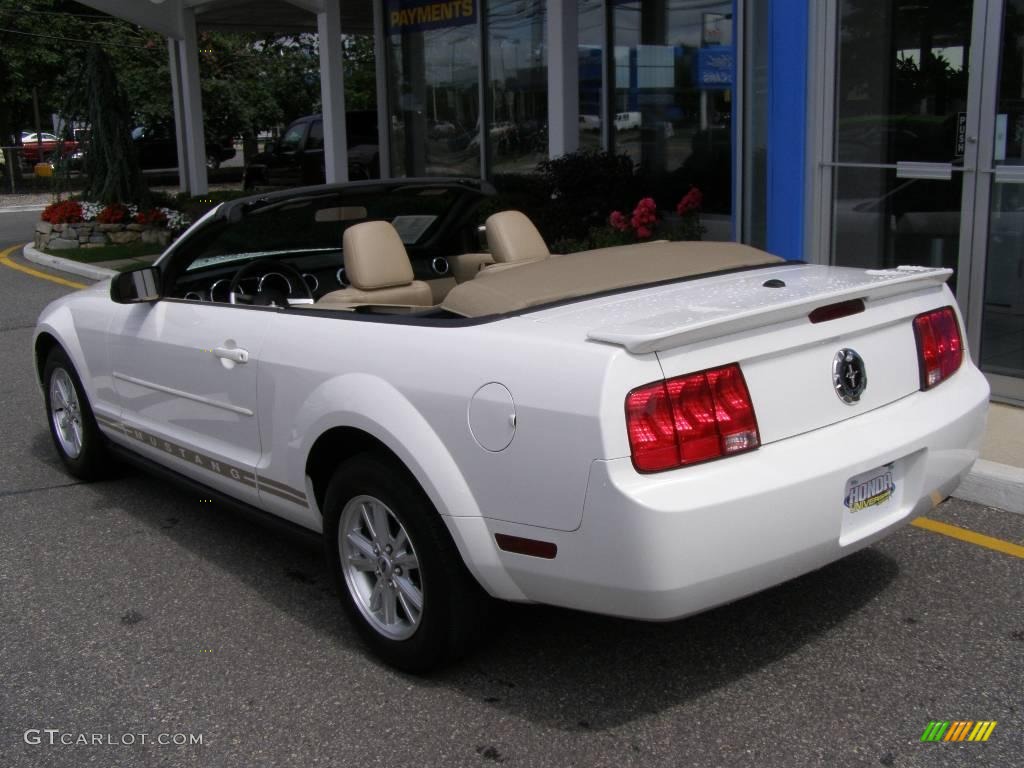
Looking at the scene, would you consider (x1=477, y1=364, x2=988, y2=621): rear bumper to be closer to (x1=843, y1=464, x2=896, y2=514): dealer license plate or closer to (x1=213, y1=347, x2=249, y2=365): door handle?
(x1=843, y1=464, x2=896, y2=514): dealer license plate

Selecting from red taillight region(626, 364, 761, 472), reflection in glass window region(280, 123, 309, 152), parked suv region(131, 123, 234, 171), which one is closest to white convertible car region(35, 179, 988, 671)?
red taillight region(626, 364, 761, 472)

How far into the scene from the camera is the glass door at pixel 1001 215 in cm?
668

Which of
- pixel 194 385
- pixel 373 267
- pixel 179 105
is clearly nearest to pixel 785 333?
pixel 373 267

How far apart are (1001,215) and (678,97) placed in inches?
241

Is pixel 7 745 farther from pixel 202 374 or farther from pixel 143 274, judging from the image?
pixel 143 274

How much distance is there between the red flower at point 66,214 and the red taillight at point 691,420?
1633 centimetres

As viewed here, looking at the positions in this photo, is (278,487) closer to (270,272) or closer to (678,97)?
(270,272)

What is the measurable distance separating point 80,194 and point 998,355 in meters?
16.2

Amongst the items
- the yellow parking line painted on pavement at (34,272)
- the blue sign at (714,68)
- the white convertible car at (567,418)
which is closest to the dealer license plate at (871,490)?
the white convertible car at (567,418)

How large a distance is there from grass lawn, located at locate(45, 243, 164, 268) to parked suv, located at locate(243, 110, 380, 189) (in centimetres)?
572

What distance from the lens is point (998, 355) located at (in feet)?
22.9

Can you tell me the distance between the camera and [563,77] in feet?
39.9

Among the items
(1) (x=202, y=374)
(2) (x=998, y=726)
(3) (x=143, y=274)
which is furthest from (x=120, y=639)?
(2) (x=998, y=726)

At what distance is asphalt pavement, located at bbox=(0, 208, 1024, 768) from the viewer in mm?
3312
